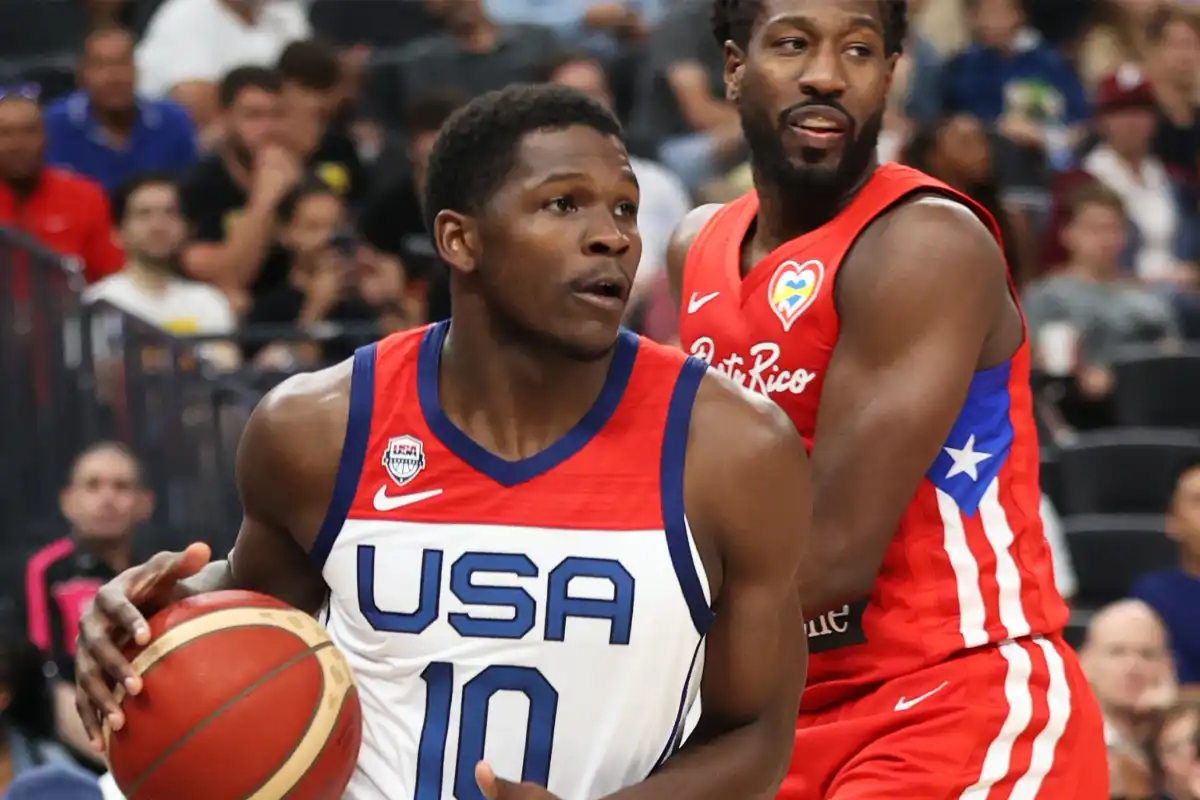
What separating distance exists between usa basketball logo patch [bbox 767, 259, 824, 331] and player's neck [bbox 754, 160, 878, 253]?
0.40 ft

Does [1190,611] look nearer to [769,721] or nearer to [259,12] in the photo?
[769,721]

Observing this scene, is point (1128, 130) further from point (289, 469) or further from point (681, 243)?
point (289, 469)

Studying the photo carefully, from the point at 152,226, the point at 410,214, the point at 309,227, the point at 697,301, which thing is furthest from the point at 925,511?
the point at 410,214

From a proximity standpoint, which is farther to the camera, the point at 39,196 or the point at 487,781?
the point at 39,196

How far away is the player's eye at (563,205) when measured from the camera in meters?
2.74

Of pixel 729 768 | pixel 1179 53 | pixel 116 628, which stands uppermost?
pixel 1179 53

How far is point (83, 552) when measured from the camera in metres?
6.87

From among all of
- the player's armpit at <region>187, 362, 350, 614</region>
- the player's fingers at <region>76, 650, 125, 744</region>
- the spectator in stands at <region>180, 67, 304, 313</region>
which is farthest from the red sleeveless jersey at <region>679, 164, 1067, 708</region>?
the spectator in stands at <region>180, 67, 304, 313</region>

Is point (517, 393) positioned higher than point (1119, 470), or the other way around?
point (517, 393)

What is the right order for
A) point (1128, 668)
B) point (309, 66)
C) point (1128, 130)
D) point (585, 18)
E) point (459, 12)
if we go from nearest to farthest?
point (1128, 668) < point (309, 66) < point (1128, 130) < point (459, 12) < point (585, 18)

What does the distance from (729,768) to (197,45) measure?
831 centimetres

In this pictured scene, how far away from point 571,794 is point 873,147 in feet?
4.33

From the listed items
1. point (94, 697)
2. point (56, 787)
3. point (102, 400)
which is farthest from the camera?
point (102, 400)

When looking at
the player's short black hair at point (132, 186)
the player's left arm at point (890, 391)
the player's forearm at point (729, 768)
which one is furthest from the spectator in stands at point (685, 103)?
the player's forearm at point (729, 768)
